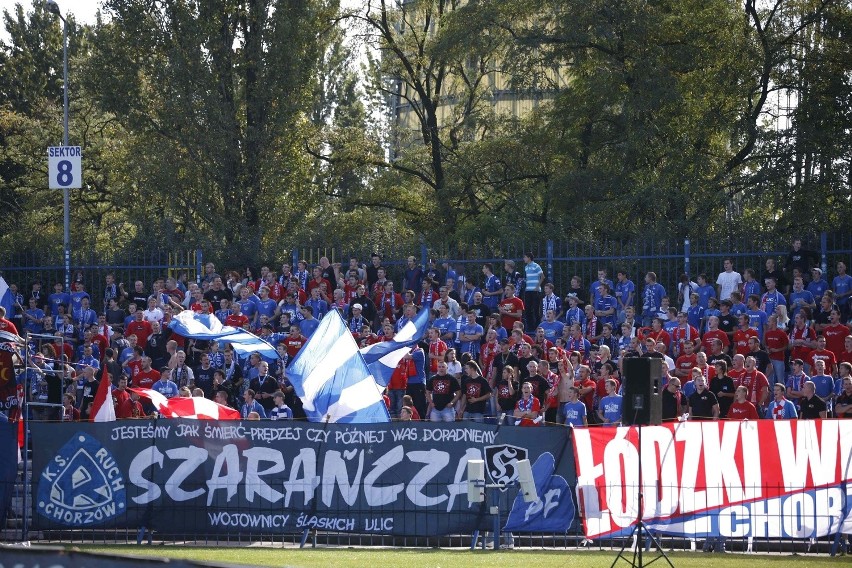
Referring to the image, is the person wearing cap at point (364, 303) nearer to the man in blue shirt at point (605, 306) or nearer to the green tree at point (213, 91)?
the man in blue shirt at point (605, 306)

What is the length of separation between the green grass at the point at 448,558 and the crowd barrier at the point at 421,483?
406 millimetres

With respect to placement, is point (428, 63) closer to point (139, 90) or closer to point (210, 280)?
point (139, 90)

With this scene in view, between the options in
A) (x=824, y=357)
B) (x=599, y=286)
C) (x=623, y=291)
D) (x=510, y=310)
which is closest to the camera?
(x=824, y=357)

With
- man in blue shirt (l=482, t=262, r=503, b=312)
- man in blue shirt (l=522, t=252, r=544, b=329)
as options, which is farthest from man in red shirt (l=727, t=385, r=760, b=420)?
man in blue shirt (l=482, t=262, r=503, b=312)

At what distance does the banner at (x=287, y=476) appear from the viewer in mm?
15141

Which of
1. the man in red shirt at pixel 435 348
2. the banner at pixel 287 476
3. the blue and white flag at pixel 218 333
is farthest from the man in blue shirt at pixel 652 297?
the banner at pixel 287 476

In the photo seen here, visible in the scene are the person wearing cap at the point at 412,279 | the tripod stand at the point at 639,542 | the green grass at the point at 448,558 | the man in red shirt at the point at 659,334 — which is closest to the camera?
the tripod stand at the point at 639,542

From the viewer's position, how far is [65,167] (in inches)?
1214

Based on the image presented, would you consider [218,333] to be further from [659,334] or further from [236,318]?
[659,334]

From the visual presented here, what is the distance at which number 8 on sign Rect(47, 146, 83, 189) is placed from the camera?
30.8 m

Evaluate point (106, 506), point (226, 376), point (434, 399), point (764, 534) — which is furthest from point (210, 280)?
point (764, 534)

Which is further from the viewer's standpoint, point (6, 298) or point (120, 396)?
point (6, 298)

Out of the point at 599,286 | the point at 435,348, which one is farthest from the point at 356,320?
the point at 599,286

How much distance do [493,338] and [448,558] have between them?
842 centimetres
